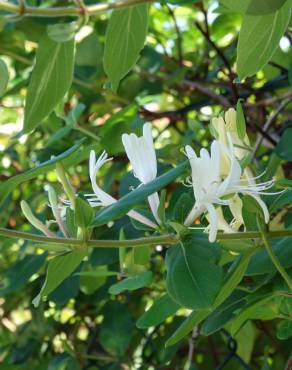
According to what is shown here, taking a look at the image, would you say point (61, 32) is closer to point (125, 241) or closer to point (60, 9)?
point (60, 9)

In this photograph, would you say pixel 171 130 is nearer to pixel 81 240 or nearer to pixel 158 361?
pixel 158 361

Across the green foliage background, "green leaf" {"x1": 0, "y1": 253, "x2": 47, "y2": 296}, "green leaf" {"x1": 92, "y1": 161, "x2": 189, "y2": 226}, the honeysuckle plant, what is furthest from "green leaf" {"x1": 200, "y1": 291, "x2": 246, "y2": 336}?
"green leaf" {"x1": 0, "y1": 253, "x2": 47, "y2": 296}

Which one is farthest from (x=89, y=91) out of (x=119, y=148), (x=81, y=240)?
(x=81, y=240)

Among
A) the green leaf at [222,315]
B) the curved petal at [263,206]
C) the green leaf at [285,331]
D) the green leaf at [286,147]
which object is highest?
the curved petal at [263,206]

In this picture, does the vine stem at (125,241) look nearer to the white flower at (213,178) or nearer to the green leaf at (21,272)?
the white flower at (213,178)

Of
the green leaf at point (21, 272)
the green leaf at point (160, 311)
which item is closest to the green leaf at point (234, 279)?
the green leaf at point (160, 311)

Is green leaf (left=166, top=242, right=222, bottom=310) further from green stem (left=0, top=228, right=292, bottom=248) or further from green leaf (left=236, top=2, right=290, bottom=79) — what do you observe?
green leaf (left=236, top=2, right=290, bottom=79)
